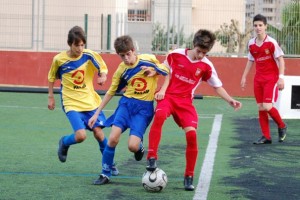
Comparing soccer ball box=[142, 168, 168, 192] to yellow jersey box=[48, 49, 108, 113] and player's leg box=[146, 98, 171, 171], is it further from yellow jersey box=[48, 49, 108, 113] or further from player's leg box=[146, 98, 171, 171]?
yellow jersey box=[48, 49, 108, 113]

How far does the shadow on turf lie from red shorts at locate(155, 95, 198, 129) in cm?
83

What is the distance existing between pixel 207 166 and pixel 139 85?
5.91 ft

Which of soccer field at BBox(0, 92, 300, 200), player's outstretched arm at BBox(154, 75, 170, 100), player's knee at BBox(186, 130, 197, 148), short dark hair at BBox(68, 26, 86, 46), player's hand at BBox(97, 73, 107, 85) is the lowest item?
soccer field at BBox(0, 92, 300, 200)

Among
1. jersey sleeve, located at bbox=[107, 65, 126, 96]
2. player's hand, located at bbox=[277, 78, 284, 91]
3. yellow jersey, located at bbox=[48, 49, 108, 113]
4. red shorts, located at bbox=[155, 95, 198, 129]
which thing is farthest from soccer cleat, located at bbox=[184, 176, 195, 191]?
player's hand, located at bbox=[277, 78, 284, 91]

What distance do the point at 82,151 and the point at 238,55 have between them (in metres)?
11.4

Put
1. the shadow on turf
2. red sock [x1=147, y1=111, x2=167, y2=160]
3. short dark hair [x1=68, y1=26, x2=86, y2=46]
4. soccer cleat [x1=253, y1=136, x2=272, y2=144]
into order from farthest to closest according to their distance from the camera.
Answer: soccer cleat [x1=253, y1=136, x2=272, y2=144], short dark hair [x1=68, y1=26, x2=86, y2=46], red sock [x1=147, y1=111, x2=167, y2=160], the shadow on turf

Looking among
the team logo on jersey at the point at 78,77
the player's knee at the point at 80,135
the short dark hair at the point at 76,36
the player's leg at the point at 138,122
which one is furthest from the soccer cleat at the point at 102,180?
the short dark hair at the point at 76,36

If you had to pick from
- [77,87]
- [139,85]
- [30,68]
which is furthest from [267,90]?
[30,68]

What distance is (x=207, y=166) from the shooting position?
420 inches

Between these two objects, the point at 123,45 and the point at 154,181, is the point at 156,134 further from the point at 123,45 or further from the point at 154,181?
the point at 123,45

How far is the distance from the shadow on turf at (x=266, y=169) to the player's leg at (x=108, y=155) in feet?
4.08

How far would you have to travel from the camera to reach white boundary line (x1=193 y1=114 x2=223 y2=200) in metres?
8.83

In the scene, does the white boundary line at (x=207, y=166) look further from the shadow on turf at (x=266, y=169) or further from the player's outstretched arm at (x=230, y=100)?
the player's outstretched arm at (x=230, y=100)

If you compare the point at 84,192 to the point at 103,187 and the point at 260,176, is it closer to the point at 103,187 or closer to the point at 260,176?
the point at 103,187
